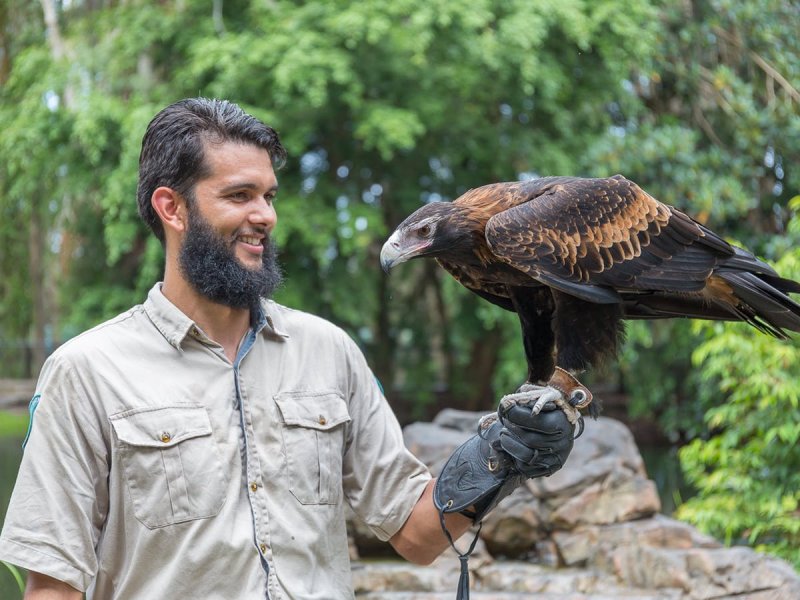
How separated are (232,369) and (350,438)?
1.20 feet

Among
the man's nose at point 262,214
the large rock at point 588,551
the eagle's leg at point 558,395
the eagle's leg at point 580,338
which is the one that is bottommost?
the large rock at point 588,551

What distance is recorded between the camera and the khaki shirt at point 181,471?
2.04 m

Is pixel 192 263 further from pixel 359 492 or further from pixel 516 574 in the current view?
pixel 516 574

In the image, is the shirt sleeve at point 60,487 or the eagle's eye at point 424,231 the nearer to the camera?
the shirt sleeve at point 60,487

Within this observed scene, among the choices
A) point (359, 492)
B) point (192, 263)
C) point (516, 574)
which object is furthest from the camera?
point (516, 574)

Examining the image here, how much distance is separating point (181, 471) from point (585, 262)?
132 cm

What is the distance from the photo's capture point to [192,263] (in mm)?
2250

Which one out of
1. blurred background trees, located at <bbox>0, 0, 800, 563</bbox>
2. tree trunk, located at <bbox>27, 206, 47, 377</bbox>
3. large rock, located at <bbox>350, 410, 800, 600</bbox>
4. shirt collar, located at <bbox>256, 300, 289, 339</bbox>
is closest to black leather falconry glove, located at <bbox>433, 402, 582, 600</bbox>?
shirt collar, located at <bbox>256, 300, 289, 339</bbox>

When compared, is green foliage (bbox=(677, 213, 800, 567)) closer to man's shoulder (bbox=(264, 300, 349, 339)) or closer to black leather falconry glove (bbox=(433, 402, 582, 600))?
black leather falconry glove (bbox=(433, 402, 582, 600))

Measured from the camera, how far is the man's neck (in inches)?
91.1

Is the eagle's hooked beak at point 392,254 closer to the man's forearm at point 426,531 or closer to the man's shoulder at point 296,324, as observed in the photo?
the man's shoulder at point 296,324

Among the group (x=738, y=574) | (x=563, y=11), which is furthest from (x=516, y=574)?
(x=563, y=11)

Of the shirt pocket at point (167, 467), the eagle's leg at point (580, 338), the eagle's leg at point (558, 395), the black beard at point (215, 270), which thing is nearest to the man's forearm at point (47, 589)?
the shirt pocket at point (167, 467)

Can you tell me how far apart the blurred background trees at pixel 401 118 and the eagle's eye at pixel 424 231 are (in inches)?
225
